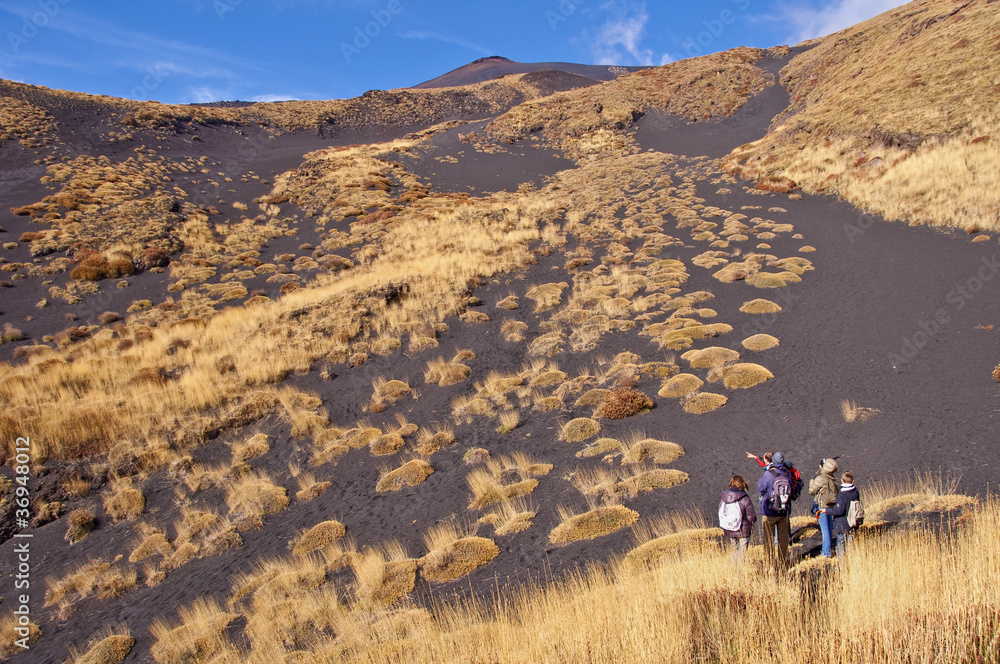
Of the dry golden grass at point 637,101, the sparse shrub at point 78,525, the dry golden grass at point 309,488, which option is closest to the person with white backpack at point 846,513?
the dry golden grass at point 309,488

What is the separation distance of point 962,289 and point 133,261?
33.1 m

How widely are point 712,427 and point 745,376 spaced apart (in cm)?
218

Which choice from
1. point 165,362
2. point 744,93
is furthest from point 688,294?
point 744,93

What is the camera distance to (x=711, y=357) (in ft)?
39.1

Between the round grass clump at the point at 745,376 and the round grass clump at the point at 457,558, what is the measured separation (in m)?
6.72

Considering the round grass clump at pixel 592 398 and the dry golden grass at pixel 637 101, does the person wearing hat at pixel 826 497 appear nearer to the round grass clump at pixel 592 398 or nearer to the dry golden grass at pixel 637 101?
the round grass clump at pixel 592 398

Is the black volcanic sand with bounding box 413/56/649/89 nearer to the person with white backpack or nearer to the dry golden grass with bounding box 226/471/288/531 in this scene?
the dry golden grass with bounding box 226/471/288/531

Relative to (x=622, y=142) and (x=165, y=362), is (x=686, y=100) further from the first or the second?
(x=165, y=362)

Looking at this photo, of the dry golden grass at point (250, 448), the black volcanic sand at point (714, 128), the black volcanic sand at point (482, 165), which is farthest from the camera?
the black volcanic sand at point (482, 165)

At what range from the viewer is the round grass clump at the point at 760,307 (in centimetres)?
1405

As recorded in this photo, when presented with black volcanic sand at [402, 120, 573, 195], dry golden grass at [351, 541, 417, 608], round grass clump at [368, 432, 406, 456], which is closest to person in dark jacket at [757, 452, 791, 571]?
dry golden grass at [351, 541, 417, 608]

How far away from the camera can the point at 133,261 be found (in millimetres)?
24000

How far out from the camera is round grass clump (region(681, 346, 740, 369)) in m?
11.7

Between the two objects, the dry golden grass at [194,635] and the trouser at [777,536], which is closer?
the trouser at [777,536]
